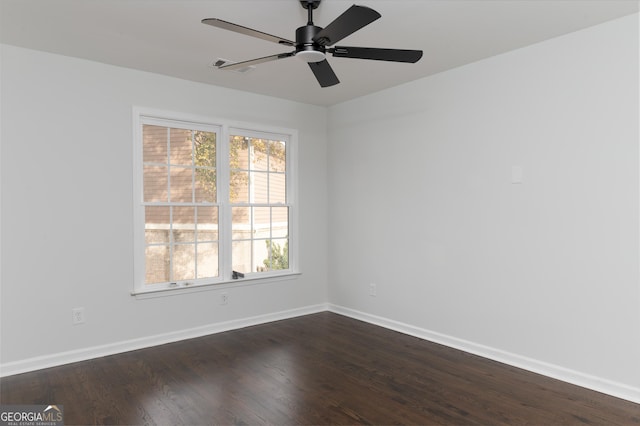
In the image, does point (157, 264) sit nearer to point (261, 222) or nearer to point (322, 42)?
point (261, 222)

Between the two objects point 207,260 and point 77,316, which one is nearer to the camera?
point 77,316

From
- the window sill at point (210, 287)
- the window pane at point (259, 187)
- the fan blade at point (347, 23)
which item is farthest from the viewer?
the window pane at point (259, 187)

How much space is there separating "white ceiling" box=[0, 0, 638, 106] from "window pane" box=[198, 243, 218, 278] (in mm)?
1789

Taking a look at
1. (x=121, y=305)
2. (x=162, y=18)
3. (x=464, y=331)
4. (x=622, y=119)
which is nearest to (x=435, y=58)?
(x=622, y=119)

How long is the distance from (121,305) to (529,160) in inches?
150

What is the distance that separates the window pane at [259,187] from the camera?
15.8 feet

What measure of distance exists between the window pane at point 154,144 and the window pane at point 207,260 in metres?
0.99

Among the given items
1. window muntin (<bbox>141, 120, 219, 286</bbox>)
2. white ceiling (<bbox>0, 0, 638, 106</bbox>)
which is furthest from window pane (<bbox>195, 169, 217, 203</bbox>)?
white ceiling (<bbox>0, 0, 638, 106</bbox>)

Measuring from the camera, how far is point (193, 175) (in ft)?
14.3

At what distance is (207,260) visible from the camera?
445 centimetres

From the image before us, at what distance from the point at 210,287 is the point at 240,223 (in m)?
0.79

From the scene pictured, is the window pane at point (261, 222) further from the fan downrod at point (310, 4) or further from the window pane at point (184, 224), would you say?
the fan downrod at point (310, 4)

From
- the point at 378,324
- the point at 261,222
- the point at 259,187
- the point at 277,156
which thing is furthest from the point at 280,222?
the point at 378,324

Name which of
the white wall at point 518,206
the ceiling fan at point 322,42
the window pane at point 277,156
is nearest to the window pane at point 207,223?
the window pane at point 277,156
